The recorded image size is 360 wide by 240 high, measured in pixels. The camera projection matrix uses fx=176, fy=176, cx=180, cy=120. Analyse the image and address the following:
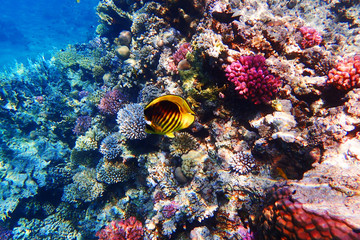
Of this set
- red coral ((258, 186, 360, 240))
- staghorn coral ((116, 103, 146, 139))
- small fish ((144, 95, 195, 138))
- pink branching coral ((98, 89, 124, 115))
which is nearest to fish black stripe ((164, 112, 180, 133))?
small fish ((144, 95, 195, 138))

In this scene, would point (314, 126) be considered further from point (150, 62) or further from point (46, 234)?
point (46, 234)

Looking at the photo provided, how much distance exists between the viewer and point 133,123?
4812mm

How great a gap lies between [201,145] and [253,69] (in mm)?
1875

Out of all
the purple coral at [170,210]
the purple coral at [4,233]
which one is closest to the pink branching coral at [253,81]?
the purple coral at [170,210]

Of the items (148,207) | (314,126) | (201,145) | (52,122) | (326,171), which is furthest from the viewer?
(52,122)

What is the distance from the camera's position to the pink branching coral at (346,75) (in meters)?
2.98

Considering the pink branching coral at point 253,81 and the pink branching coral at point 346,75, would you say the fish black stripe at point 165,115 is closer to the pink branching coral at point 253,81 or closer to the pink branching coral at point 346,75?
the pink branching coral at point 253,81

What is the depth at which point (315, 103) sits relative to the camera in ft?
10.6

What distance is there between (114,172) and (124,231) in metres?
1.69

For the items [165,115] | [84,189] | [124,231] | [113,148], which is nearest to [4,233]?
[84,189]

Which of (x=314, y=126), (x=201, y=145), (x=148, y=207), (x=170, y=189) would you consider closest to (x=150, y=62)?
(x=201, y=145)

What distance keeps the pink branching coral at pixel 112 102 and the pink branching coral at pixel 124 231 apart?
12.1 feet

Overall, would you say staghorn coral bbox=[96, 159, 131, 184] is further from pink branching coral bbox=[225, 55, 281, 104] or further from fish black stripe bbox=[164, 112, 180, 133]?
fish black stripe bbox=[164, 112, 180, 133]

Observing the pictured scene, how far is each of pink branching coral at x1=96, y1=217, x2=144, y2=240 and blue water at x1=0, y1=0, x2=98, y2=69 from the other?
3366cm
